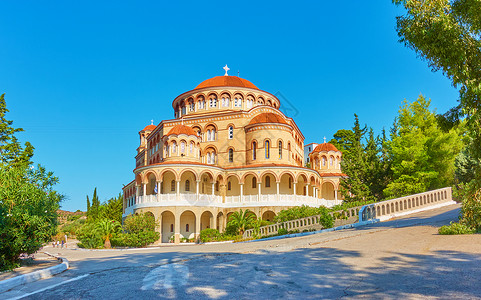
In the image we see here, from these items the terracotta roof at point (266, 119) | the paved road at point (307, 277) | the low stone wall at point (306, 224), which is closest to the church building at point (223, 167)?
the terracotta roof at point (266, 119)

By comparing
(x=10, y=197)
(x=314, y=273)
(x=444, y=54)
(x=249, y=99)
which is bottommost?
(x=314, y=273)

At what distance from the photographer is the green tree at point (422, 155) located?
106 ft

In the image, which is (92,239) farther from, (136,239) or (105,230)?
(136,239)

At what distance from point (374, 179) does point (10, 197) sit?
32.1 m

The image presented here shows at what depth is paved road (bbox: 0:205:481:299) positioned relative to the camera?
6.44m

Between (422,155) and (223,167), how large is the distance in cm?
1805

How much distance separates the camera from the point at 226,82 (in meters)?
46.8

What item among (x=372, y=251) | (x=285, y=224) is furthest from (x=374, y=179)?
(x=372, y=251)

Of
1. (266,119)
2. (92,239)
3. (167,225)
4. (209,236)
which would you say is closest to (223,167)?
Answer: (266,119)

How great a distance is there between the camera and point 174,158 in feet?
122

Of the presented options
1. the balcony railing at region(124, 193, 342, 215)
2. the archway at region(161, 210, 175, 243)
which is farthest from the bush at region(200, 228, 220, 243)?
the archway at region(161, 210, 175, 243)

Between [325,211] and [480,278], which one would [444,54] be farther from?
[325,211]

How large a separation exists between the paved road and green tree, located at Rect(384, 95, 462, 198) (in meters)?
23.1

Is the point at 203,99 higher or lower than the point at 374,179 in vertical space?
higher
